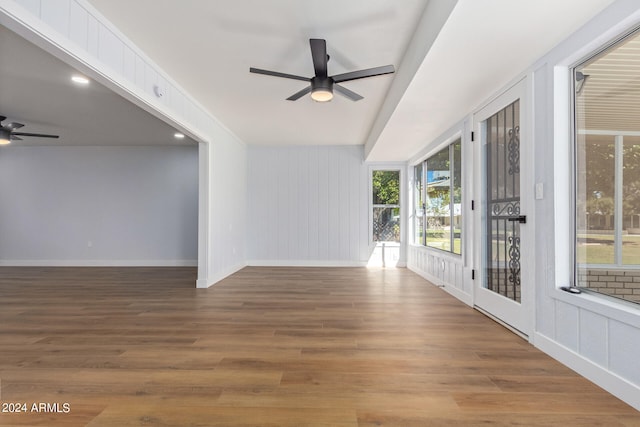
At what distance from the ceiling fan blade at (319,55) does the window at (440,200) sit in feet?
7.57

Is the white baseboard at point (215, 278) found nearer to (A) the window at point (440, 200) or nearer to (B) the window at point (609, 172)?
(A) the window at point (440, 200)

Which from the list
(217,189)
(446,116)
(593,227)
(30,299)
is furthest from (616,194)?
(30,299)

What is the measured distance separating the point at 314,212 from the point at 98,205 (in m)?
5.03

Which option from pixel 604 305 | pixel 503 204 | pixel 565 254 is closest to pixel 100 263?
pixel 503 204

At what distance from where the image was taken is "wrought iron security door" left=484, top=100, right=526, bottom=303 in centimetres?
281

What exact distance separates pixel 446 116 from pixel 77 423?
→ 4275mm

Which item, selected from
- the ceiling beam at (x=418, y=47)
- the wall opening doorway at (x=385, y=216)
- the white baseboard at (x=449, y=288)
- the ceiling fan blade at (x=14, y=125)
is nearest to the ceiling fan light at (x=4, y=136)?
the ceiling fan blade at (x=14, y=125)

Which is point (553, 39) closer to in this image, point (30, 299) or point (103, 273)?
point (30, 299)

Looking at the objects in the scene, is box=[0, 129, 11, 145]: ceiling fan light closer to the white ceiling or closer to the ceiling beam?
the white ceiling

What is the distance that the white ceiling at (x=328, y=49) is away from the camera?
2027mm

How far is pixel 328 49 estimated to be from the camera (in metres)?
2.92

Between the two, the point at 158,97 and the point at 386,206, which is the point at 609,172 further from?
the point at 386,206

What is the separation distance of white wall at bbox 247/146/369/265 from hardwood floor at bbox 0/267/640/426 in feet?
9.20

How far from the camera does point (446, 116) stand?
3.79 meters
